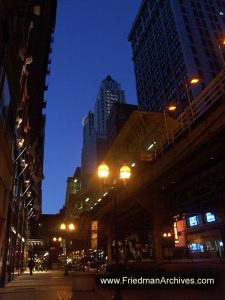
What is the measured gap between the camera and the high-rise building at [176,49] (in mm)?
92375

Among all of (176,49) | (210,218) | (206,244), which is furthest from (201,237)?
(176,49)

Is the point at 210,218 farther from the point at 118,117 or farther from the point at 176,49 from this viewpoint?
the point at 118,117

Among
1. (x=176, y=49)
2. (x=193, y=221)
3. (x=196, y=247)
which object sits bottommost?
(x=196, y=247)

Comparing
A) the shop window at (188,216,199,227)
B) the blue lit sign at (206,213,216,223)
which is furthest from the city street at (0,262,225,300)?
the shop window at (188,216,199,227)

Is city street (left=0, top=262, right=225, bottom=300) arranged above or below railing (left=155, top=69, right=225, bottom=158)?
below

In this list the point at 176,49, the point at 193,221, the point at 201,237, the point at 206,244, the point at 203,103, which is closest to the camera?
the point at 203,103

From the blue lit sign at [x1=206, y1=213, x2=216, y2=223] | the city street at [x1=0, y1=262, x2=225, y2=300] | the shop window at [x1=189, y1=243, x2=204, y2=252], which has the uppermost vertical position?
the blue lit sign at [x1=206, y1=213, x2=216, y2=223]

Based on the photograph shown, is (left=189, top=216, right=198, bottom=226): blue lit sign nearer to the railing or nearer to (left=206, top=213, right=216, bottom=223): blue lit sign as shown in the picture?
(left=206, top=213, right=216, bottom=223): blue lit sign

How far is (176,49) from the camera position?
102188 mm

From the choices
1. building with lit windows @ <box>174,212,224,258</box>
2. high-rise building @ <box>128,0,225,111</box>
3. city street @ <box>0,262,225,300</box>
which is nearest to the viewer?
city street @ <box>0,262,225,300</box>

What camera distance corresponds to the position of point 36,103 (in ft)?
164

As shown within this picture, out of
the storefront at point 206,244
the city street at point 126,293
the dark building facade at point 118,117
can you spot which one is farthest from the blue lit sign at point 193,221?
the dark building facade at point 118,117

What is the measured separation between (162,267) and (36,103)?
126ft

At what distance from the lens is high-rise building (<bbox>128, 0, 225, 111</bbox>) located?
9238 cm
